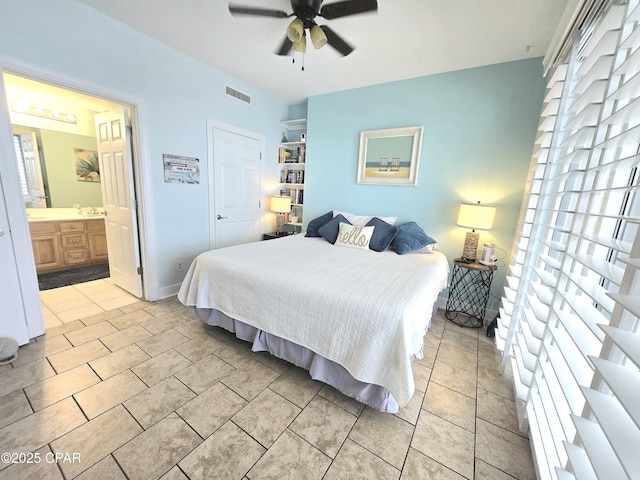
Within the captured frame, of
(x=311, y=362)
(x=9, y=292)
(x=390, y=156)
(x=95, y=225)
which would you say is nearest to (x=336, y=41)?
(x=390, y=156)

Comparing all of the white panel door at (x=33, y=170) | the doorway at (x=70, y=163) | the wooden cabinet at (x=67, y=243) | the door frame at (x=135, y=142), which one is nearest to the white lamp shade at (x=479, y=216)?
the door frame at (x=135, y=142)

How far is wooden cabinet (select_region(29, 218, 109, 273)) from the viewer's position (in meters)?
3.40

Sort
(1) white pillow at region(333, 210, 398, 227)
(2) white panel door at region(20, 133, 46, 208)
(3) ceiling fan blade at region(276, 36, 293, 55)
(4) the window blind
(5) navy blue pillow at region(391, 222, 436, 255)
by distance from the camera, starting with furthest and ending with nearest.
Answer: (2) white panel door at region(20, 133, 46, 208) → (1) white pillow at region(333, 210, 398, 227) → (5) navy blue pillow at region(391, 222, 436, 255) → (3) ceiling fan blade at region(276, 36, 293, 55) → (4) the window blind

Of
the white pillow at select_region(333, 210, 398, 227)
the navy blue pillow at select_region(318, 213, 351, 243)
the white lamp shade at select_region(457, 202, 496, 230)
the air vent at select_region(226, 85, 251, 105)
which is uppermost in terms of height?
the air vent at select_region(226, 85, 251, 105)

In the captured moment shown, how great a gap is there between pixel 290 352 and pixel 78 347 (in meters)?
1.71

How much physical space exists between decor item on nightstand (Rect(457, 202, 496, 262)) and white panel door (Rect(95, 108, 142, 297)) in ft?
11.3

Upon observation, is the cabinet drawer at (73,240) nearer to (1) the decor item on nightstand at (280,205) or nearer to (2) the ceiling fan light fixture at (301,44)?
(1) the decor item on nightstand at (280,205)

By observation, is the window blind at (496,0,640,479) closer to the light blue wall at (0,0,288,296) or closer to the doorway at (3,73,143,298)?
the light blue wall at (0,0,288,296)

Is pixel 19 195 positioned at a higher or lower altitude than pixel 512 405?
higher

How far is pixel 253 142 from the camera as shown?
3688mm

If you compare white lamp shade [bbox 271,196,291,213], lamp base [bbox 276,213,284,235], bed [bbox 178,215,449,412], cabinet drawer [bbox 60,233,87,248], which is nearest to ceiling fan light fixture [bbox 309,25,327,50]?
bed [bbox 178,215,449,412]

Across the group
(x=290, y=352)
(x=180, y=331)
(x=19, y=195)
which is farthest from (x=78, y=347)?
(x=290, y=352)

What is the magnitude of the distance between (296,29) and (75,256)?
4.39 metres

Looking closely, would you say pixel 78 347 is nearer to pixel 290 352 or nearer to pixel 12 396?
pixel 12 396
